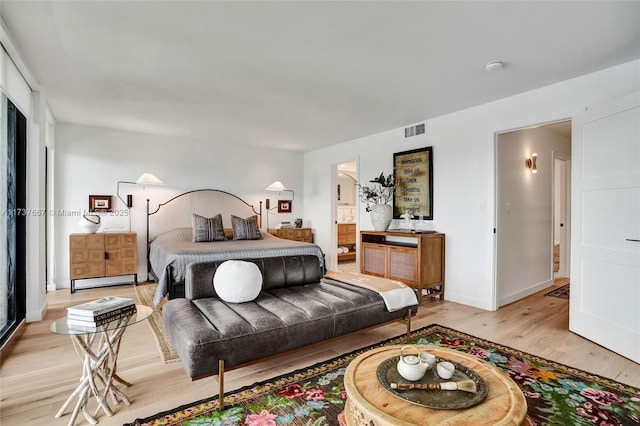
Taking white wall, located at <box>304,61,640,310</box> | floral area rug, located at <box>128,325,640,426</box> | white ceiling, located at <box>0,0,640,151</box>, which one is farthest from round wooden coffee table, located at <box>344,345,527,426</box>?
white wall, located at <box>304,61,640,310</box>

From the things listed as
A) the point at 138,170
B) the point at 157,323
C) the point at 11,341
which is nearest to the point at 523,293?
the point at 157,323

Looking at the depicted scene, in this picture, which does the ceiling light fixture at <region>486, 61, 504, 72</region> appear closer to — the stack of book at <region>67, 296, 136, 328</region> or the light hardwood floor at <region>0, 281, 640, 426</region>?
the light hardwood floor at <region>0, 281, 640, 426</region>

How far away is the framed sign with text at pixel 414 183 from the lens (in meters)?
4.59

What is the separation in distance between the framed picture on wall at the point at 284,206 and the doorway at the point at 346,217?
1.09 m

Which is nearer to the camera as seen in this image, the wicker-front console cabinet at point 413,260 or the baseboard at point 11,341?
the baseboard at point 11,341

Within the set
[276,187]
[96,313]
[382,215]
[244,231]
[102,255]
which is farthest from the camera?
[276,187]

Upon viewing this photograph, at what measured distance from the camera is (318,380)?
2.22 meters

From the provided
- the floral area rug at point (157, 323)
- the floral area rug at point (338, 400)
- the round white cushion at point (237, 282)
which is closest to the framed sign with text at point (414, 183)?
the floral area rug at point (338, 400)

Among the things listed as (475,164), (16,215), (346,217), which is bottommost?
(346,217)

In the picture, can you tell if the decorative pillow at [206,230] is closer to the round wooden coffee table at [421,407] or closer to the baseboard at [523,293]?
the round wooden coffee table at [421,407]

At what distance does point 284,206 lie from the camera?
22.8 ft

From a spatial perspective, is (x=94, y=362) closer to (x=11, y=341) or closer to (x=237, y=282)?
(x=237, y=282)

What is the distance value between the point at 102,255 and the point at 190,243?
4.47 ft

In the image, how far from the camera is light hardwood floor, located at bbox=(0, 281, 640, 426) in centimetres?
197
